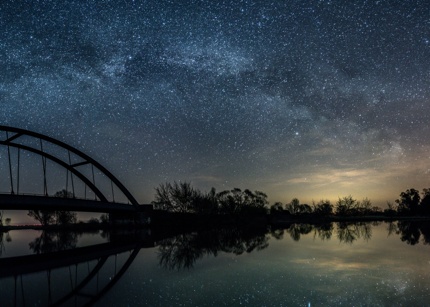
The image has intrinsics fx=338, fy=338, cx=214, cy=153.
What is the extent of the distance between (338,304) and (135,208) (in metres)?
66.1

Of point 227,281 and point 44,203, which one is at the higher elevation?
point 44,203

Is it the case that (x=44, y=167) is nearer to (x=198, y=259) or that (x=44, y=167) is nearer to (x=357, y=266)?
(x=198, y=259)

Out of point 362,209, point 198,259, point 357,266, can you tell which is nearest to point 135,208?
point 198,259

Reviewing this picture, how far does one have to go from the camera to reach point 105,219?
102250mm

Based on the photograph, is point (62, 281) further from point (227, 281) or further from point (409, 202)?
point (409, 202)

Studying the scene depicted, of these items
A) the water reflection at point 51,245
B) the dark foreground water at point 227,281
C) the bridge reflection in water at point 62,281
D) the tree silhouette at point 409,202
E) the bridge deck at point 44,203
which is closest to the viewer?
the dark foreground water at point 227,281

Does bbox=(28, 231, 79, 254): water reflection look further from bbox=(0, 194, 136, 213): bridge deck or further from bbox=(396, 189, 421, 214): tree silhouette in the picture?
bbox=(396, 189, 421, 214): tree silhouette

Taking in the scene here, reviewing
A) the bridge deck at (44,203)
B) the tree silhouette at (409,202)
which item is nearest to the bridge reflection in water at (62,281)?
the bridge deck at (44,203)

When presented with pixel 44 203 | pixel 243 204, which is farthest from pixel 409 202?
pixel 44 203

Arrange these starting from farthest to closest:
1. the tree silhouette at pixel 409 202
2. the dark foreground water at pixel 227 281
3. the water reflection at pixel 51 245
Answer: the tree silhouette at pixel 409 202 < the water reflection at pixel 51 245 < the dark foreground water at pixel 227 281

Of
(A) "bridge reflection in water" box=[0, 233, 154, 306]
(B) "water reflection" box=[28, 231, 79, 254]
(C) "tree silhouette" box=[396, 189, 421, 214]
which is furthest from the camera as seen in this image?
(C) "tree silhouette" box=[396, 189, 421, 214]

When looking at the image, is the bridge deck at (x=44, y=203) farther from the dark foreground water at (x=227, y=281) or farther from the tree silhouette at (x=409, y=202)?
the tree silhouette at (x=409, y=202)

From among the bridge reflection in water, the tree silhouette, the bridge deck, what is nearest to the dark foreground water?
the bridge reflection in water

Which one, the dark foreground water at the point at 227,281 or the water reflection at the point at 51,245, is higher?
the water reflection at the point at 51,245
